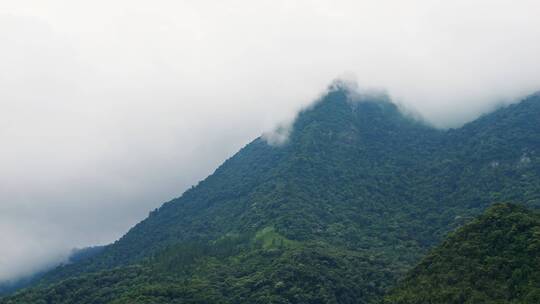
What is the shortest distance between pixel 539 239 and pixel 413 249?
7916cm

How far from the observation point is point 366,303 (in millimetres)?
149125

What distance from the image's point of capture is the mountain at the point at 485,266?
112 meters

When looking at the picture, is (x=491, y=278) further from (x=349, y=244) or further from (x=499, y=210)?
(x=349, y=244)

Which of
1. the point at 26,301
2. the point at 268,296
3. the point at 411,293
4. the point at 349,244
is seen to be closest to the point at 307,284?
the point at 268,296

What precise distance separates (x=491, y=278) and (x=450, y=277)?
26.7 feet

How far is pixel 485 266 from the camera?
392 ft

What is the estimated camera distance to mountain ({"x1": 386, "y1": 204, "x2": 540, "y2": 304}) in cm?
11225

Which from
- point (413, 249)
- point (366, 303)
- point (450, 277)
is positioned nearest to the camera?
point (450, 277)

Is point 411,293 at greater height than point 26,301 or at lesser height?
lesser

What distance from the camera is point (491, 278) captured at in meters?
116

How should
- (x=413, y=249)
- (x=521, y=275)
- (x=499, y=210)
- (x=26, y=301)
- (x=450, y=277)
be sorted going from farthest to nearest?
(x=413, y=249)
(x=26, y=301)
(x=499, y=210)
(x=450, y=277)
(x=521, y=275)

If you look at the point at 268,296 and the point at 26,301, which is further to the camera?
the point at 26,301

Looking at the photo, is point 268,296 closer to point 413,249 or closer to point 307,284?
point 307,284

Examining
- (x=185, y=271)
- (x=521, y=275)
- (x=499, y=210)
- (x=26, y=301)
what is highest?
(x=26, y=301)
